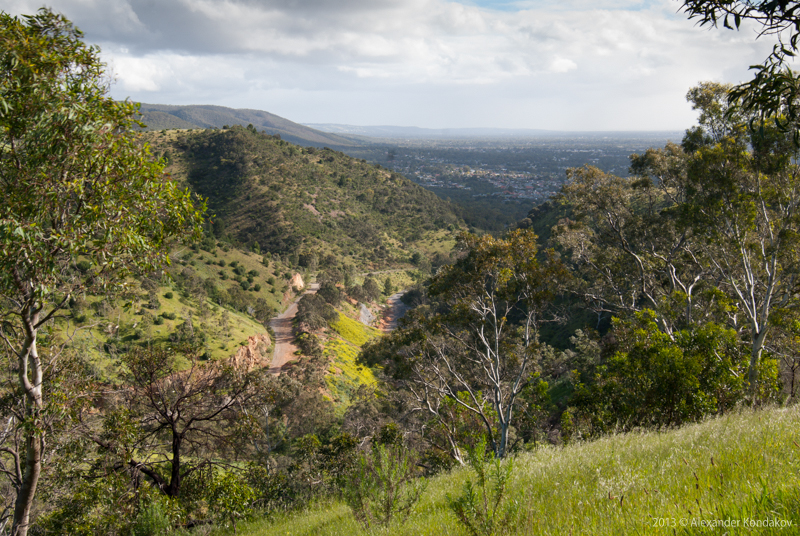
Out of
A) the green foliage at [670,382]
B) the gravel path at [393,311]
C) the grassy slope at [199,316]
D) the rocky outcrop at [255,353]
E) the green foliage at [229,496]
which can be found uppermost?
the green foliage at [670,382]

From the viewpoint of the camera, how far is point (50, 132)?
4.13 metres

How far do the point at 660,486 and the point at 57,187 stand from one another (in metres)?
6.19

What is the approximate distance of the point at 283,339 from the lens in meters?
36.6

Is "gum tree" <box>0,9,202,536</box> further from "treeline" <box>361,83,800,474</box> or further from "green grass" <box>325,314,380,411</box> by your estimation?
"green grass" <box>325,314,380,411</box>

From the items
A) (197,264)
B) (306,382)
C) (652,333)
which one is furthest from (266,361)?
(652,333)

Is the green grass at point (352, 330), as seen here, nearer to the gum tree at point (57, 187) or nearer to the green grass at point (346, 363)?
the green grass at point (346, 363)

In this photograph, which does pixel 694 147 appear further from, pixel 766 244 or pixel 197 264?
pixel 197 264

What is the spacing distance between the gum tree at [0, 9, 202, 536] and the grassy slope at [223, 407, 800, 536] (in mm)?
3942

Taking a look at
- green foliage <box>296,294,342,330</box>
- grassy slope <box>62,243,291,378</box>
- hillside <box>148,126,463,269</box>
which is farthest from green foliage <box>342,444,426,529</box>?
hillside <box>148,126,463,269</box>

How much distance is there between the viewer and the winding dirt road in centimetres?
3143

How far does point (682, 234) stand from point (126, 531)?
15623mm

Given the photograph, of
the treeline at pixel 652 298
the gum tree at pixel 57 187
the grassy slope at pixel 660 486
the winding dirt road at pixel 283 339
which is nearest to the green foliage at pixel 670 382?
the treeline at pixel 652 298

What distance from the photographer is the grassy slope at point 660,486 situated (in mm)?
2318

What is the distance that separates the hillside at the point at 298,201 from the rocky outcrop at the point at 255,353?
26839 millimetres
